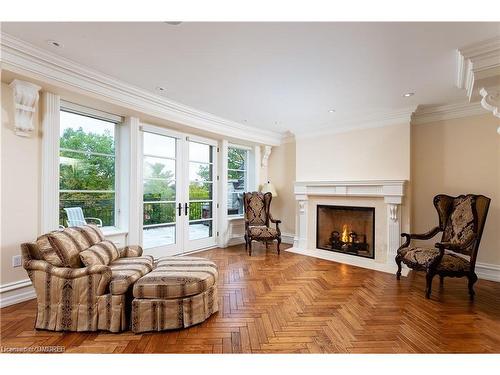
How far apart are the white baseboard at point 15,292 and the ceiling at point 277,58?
2.39 metres

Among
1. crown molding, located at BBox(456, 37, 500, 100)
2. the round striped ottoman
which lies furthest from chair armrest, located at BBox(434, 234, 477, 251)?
the round striped ottoman

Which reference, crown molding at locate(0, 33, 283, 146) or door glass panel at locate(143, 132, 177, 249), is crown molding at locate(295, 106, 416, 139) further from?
door glass panel at locate(143, 132, 177, 249)

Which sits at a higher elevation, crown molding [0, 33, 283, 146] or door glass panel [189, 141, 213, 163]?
crown molding [0, 33, 283, 146]

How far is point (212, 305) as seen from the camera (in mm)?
2359

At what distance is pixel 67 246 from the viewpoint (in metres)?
2.13

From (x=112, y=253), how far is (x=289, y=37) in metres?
2.67

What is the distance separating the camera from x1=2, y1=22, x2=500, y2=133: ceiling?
202 centimetres

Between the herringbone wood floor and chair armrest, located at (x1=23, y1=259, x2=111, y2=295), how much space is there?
0.39 meters

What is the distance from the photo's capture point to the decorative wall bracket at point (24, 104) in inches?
97.2

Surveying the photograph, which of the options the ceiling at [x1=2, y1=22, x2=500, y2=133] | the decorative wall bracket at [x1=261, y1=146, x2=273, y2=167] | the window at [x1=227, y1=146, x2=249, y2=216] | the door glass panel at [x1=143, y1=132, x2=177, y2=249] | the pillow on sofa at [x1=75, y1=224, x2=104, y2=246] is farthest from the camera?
the decorative wall bracket at [x1=261, y1=146, x2=273, y2=167]

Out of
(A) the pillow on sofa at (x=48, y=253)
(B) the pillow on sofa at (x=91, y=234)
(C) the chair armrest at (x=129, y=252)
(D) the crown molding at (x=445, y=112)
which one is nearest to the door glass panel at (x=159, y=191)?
(C) the chair armrest at (x=129, y=252)

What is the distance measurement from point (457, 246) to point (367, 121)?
2275 millimetres

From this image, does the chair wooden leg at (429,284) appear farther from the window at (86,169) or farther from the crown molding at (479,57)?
the window at (86,169)

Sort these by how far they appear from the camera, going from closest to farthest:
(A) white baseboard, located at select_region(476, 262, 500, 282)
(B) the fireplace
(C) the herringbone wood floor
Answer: (C) the herringbone wood floor → (A) white baseboard, located at select_region(476, 262, 500, 282) → (B) the fireplace
